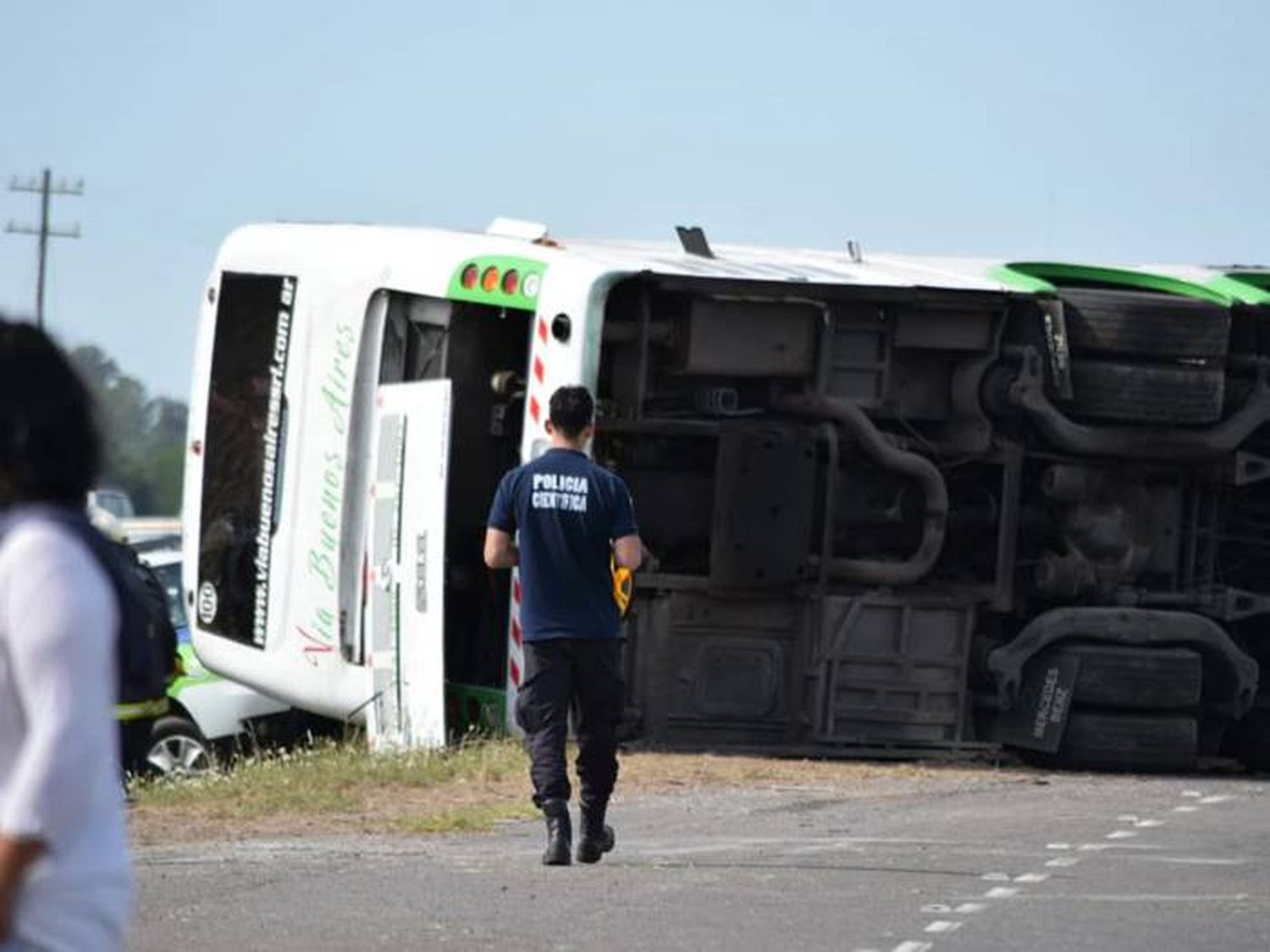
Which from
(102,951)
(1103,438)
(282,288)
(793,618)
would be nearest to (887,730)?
(793,618)

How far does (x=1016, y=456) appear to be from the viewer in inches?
596

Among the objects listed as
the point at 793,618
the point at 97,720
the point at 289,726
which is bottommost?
the point at 289,726

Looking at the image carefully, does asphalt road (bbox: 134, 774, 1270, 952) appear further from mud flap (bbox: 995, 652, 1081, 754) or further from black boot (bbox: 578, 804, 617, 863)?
mud flap (bbox: 995, 652, 1081, 754)

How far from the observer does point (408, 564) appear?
48.4 feet

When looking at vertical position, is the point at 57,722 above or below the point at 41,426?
below

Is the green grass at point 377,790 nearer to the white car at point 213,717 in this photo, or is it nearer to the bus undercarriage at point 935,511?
the bus undercarriage at point 935,511

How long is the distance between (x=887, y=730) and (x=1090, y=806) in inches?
79.9

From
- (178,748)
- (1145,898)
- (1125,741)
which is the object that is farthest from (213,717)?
(1145,898)

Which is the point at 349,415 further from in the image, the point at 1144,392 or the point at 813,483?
the point at 1144,392

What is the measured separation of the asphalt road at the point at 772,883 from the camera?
880cm

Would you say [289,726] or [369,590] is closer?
[369,590]

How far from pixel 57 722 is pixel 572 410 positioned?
6.26 metres

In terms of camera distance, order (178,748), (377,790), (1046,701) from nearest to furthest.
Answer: (377,790) → (1046,701) → (178,748)

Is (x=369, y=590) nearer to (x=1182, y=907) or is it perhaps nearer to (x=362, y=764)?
(x=362, y=764)
